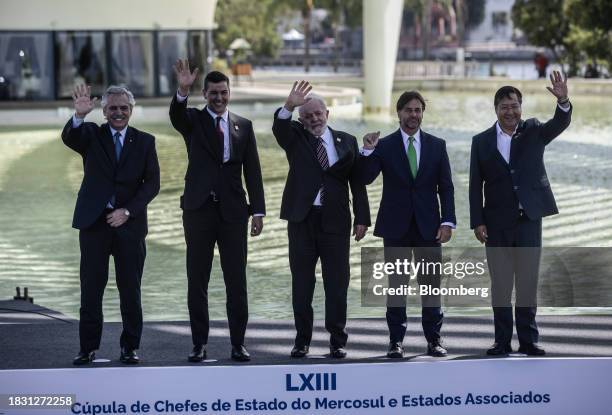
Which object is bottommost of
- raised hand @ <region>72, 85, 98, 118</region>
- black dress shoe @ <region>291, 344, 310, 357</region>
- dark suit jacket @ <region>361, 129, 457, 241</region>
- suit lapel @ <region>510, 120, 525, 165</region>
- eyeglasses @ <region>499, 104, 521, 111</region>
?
black dress shoe @ <region>291, 344, 310, 357</region>

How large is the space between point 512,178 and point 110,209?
2328 millimetres

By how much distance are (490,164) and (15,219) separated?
981 centimetres

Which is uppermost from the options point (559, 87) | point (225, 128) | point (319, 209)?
point (559, 87)

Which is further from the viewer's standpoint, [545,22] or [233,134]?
[545,22]

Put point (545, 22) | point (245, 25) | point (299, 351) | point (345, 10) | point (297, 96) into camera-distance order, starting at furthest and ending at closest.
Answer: point (345, 10)
point (245, 25)
point (545, 22)
point (299, 351)
point (297, 96)

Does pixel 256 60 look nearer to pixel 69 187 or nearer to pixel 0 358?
pixel 69 187

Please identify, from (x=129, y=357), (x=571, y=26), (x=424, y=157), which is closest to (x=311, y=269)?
(x=424, y=157)

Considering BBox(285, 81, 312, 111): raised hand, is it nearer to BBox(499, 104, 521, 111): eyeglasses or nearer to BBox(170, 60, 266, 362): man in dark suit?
BBox(170, 60, 266, 362): man in dark suit

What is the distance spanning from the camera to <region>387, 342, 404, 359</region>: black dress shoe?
731 centimetres

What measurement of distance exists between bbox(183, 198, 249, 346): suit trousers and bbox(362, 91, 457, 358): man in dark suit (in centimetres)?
85

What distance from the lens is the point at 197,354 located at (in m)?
7.29

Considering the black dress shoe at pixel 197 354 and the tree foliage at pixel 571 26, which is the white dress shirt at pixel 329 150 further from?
the tree foliage at pixel 571 26

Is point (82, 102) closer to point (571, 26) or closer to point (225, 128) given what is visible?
point (225, 128)

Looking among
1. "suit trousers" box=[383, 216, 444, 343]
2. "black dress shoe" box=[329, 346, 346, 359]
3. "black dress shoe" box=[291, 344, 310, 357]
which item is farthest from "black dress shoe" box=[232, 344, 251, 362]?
"suit trousers" box=[383, 216, 444, 343]
